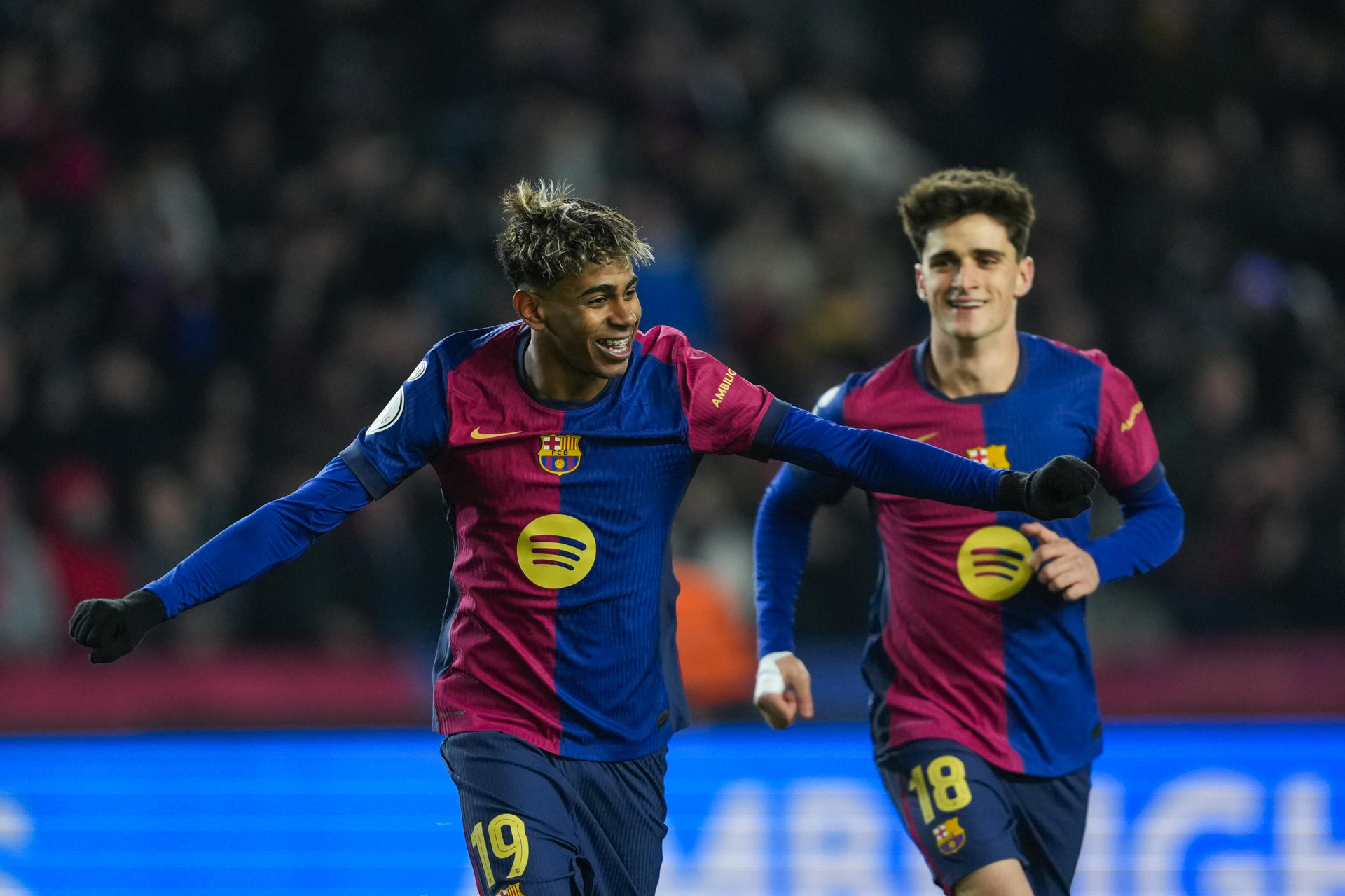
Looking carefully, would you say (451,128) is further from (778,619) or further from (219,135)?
(778,619)

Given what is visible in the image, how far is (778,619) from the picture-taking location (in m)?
4.46

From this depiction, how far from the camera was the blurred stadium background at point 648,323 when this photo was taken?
6730 mm

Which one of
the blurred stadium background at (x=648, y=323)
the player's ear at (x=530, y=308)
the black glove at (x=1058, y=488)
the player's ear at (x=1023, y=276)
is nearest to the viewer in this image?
the black glove at (x=1058, y=488)

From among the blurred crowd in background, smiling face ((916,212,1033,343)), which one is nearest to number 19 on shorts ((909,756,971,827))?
smiling face ((916,212,1033,343))

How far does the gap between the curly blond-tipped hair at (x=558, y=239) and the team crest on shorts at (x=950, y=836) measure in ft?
5.02

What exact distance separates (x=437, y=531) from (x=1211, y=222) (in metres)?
4.25

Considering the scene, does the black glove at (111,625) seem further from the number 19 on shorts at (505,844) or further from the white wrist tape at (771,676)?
the white wrist tape at (771,676)

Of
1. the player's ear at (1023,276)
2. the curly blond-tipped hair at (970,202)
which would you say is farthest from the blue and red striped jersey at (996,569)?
the curly blond-tipped hair at (970,202)

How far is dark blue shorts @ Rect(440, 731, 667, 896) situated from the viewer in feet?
11.7

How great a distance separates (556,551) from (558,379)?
390mm

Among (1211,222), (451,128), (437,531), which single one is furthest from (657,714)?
(451,128)

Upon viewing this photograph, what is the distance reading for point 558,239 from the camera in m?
3.63

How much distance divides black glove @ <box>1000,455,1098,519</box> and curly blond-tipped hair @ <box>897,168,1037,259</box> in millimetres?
968

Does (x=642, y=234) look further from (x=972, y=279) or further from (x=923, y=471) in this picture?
(x=923, y=471)
